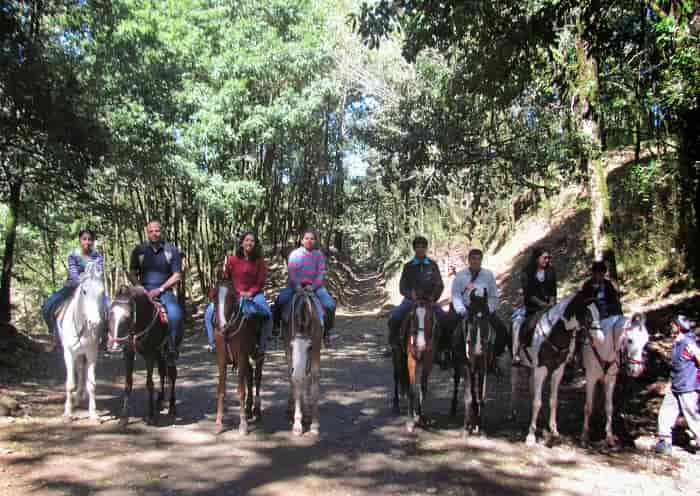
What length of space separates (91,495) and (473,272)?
16.4 feet

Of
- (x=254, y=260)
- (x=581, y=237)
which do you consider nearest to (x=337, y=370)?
(x=254, y=260)

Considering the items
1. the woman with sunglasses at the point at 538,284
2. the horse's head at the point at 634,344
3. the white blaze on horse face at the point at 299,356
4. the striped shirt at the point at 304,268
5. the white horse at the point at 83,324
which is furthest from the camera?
the woman with sunglasses at the point at 538,284

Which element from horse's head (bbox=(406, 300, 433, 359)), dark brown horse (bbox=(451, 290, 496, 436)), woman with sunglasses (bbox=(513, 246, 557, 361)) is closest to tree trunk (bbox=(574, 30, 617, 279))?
woman with sunglasses (bbox=(513, 246, 557, 361))

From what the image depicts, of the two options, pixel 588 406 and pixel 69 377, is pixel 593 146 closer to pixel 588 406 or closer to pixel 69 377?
pixel 588 406

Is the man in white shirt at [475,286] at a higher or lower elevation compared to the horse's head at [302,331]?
higher

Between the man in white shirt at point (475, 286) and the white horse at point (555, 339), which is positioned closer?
the white horse at point (555, 339)

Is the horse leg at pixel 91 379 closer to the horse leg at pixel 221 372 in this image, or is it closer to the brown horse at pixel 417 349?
the horse leg at pixel 221 372

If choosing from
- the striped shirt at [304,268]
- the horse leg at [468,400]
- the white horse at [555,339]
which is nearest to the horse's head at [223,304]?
the striped shirt at [304,268]

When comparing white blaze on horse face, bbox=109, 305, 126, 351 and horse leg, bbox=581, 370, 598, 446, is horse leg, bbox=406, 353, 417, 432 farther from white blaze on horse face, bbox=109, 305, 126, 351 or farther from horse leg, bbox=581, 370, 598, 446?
white blaze on horse face, bbox=109, 305, 126, 351

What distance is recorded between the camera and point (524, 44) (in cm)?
796

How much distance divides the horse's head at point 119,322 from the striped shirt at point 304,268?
205cm

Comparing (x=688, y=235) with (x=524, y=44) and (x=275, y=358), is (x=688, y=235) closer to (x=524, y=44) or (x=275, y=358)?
(x=524, y=44)

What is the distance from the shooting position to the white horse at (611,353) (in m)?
6.55

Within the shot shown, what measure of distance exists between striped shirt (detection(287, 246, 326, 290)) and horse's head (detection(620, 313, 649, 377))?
12.2 ft
